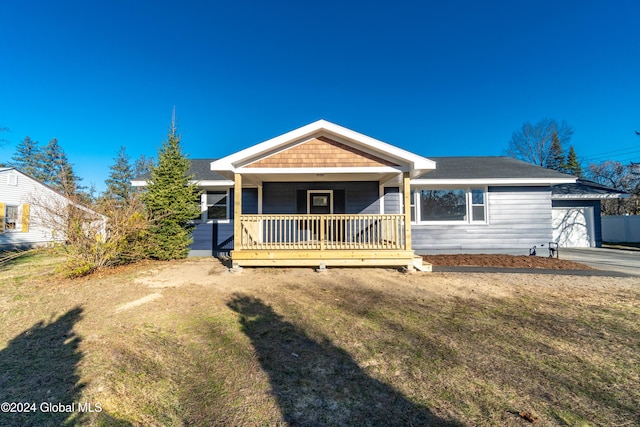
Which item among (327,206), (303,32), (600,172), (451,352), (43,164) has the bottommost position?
(451,352)

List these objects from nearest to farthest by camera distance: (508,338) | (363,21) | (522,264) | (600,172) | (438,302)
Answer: (508,338) → (438,302) → (522,264) → (363,21) → (600,172)

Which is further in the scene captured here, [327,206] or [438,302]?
[327,206]

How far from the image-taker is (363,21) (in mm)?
16125

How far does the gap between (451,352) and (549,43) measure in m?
21.5

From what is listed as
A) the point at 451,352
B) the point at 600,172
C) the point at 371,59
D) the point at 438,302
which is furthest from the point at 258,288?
the point at 600,172

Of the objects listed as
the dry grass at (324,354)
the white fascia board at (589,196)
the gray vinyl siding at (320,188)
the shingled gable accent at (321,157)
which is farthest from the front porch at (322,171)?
the white fascia board at (589,196)

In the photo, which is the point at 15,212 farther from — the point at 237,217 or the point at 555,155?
the point at 555,155

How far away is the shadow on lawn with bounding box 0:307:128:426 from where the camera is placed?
2.23 metres

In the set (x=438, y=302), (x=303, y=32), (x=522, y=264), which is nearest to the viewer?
(x=438, y=302)

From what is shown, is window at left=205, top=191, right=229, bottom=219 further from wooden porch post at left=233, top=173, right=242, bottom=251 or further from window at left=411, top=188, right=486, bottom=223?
window at left=411, top=188, right=486, bottom=223

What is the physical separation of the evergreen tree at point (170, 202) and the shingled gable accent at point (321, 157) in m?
3.56

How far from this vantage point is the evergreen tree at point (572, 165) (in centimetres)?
3397

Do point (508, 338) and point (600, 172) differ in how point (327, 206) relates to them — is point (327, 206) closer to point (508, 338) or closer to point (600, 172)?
point (508, 338)

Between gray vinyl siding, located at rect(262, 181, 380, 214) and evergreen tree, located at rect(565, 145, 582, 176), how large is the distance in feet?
120
